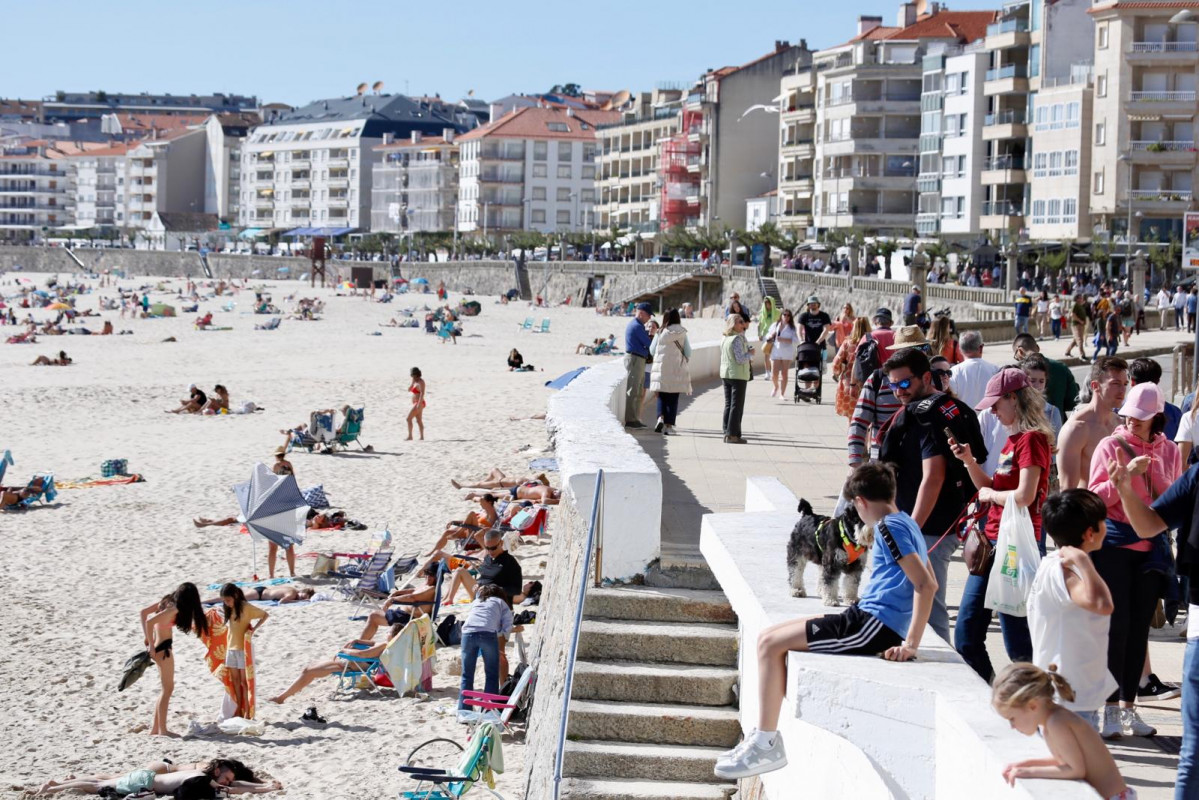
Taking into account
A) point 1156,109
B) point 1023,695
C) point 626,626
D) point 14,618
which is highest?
point 1156,109

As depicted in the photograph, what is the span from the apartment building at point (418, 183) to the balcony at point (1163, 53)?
74.5 metres

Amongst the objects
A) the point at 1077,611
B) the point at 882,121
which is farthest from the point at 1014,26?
the point at 1077,611

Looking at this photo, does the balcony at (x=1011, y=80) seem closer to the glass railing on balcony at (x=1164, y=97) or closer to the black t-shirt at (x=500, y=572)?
the glass railing on balcony at (x=1164, y=97)

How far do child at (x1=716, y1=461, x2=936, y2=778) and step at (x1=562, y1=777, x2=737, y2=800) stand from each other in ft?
3.79

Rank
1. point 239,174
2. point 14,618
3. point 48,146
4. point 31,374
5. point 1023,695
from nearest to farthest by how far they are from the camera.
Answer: point 1023,695
point 14,618
point 31,374
point 239,174
point 48,146

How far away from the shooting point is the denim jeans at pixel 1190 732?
439 cm

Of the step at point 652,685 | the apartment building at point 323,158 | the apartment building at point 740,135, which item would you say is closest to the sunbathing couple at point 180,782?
the step at point 652,685

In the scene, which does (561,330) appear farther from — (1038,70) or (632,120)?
(632,120)

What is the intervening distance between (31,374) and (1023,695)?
36.0 m

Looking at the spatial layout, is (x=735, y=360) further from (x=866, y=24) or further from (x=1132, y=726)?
(x=866, y=24)

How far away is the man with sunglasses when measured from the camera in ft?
20.1

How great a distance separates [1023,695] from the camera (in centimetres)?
380

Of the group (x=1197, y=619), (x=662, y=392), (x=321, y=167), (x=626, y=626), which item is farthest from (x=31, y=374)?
(x=321, y=167)

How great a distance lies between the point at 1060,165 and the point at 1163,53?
18.1 ft
